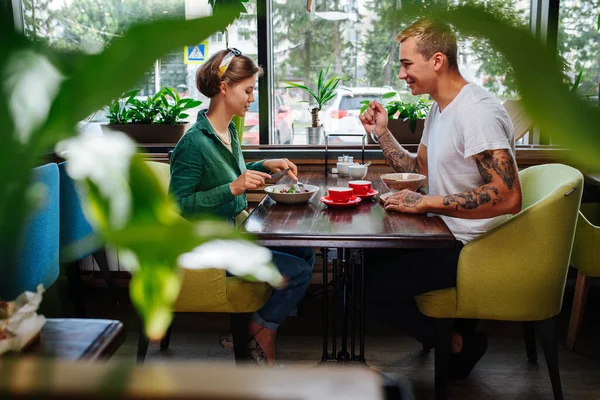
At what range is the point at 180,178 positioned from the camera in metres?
2.10

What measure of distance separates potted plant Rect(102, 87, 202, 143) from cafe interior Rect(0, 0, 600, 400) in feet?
0.04

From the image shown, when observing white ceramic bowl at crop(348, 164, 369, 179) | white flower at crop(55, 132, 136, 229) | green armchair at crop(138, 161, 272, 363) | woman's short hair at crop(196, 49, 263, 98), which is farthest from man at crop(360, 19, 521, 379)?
white flower at crop(55, 132, 136, 229)

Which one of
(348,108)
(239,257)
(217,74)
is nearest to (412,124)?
(348,108)

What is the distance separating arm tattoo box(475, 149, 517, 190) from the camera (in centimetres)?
186

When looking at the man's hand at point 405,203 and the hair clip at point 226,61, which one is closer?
the man's hand at point 405,203

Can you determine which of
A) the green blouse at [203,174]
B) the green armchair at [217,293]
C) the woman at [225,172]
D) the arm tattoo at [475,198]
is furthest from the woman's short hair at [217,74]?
the arm tattoo at [475,198]

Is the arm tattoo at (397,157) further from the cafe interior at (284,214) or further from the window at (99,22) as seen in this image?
the window at (99,22)

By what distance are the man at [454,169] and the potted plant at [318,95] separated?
1.33 m

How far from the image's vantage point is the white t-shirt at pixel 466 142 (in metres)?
1.88

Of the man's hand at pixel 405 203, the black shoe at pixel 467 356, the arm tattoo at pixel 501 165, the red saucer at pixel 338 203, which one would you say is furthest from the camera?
the black shoe at pixel 467 356

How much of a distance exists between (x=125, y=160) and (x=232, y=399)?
10cm

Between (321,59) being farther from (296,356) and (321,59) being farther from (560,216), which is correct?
(560,216)

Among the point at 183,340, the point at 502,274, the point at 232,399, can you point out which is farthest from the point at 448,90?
the point at 232,399

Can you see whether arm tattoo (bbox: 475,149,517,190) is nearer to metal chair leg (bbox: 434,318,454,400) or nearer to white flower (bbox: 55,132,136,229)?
metal chair leg (bbox: 434,318,454,400)
